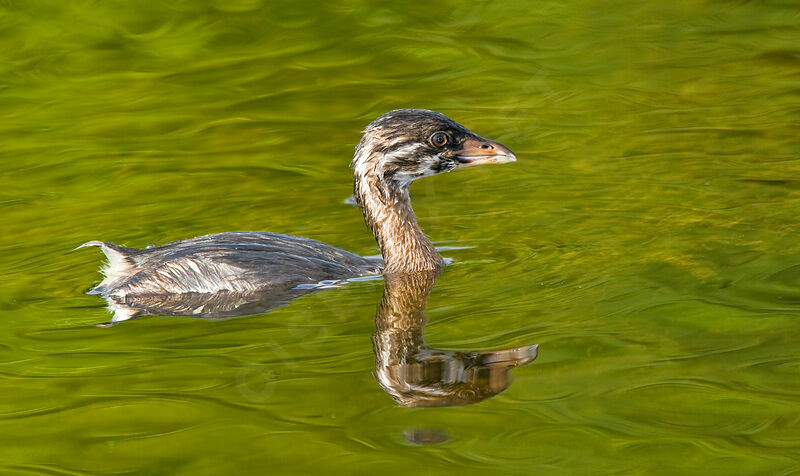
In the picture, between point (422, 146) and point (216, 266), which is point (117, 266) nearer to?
point (216, 266)

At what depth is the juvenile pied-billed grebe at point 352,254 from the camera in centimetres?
842

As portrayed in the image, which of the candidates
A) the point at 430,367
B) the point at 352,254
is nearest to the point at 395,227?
the point at 352,254

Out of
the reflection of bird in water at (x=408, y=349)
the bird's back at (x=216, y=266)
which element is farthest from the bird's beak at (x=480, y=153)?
the bird's back at (x=216, y=266)

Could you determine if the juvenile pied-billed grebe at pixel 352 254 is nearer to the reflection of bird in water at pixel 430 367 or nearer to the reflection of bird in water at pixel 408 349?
the reflection of bird in water at pixel 408 349

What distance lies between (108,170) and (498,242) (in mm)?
4296

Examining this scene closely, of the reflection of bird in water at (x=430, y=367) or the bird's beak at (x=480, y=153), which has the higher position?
the bird's beak at (x=480, y=153)

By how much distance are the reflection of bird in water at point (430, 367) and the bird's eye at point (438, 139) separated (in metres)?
1.67

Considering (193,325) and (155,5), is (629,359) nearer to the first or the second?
(193,325)

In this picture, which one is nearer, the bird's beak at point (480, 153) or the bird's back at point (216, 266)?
the bird's back at point (216, 266)

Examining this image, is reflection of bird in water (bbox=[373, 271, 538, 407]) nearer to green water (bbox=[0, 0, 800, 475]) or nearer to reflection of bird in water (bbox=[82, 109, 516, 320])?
green water (bbox=[0, 0, 800, 475])

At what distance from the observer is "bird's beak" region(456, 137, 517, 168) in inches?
350

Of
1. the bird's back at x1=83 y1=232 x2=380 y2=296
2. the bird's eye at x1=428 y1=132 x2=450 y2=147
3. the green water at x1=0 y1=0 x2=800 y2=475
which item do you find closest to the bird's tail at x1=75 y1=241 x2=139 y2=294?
the bird's back at x1=83 y1=232 x2=380 y2=296

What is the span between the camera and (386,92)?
43.9ft

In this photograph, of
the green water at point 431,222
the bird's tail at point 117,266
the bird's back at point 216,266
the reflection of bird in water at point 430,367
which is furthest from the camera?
the bird's tail at point 117,266
